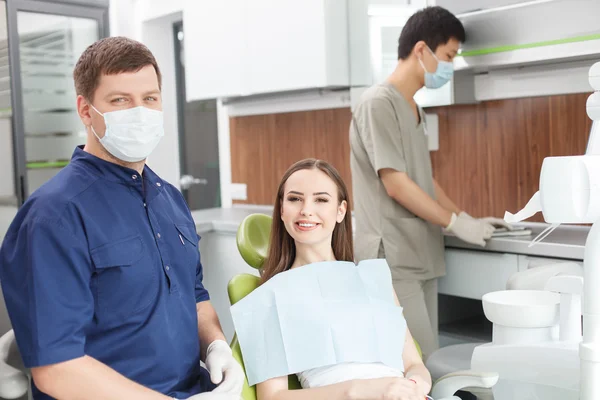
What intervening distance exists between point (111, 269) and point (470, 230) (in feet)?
4.73

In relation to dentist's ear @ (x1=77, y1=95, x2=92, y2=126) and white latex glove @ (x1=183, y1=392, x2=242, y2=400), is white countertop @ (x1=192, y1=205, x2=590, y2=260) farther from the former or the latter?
dentist's ear @ (x1=77, y1=95, x2=92, y2=126)

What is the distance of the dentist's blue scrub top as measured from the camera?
126 centimetres

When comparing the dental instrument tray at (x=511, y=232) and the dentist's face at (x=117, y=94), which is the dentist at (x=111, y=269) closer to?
the dentist's face at (x=117, y=94)

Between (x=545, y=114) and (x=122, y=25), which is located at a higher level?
(x=122, y=25)

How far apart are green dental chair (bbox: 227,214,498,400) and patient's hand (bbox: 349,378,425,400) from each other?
7 cm

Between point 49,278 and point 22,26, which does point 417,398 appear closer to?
point 49,278

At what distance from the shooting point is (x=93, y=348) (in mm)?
1360

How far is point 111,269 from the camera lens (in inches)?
53.7

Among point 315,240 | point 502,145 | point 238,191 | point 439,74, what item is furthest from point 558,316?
point 238,191

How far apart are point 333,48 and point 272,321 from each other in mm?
1742

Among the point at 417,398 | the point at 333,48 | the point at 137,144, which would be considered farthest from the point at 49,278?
the point at 333,48

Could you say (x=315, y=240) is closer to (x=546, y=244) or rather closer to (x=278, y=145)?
(x=546, y=244)

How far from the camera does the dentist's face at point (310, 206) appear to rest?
5.81ft

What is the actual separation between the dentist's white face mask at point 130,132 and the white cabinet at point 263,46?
67.3 inches
